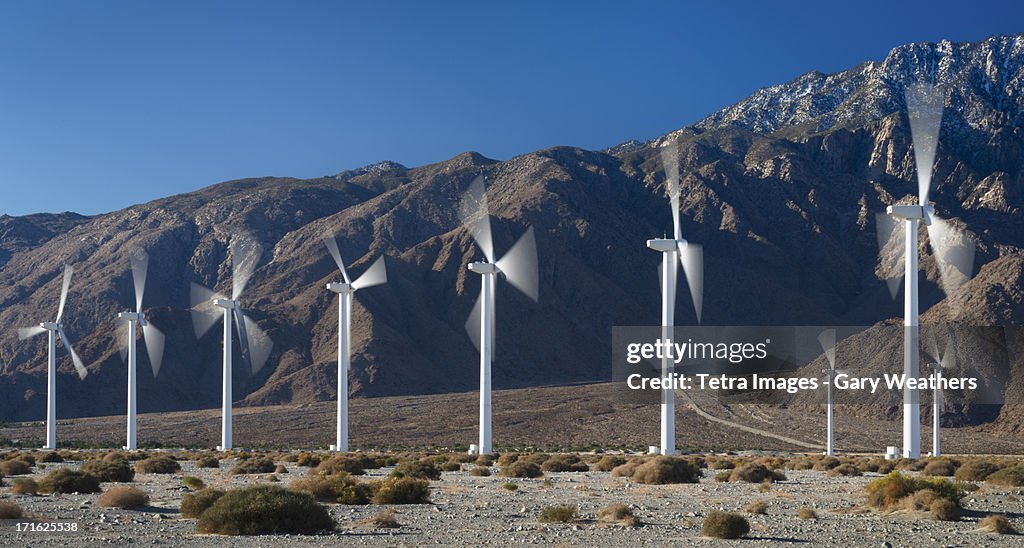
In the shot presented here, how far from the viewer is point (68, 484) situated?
104ft

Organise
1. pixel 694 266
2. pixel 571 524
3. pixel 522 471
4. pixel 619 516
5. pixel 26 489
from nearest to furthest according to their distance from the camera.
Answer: pixel 571 524
pixel 619 516
pixel 26 489
pixel 522 471
pixel 694 266

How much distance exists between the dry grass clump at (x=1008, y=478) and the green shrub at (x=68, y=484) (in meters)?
25.0

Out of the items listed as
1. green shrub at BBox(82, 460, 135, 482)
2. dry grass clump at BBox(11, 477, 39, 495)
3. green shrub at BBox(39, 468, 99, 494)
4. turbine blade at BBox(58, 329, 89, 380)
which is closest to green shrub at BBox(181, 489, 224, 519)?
green shrub at BBox(39, 468, 99, 494)

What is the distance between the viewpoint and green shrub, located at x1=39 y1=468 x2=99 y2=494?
31.4 metres

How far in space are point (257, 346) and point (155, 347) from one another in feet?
44.8

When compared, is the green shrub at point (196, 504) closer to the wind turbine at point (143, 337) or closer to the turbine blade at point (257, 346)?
the wind turbine at point (143, 337)

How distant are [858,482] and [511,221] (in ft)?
506

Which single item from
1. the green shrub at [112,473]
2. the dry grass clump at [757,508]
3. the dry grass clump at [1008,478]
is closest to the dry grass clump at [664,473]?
the dry grass clump at [1008,478]

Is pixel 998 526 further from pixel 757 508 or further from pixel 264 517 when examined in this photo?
pixel 264 517

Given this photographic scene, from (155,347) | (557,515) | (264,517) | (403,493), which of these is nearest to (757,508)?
(557,515)

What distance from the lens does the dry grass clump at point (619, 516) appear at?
24.0m

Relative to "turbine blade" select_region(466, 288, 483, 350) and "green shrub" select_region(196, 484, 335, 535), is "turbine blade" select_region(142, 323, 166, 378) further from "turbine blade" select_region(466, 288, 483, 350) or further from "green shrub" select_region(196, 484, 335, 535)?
"green shrub" select_region(196, 484, 335, 535)

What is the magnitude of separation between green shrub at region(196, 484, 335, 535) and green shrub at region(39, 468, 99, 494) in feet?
34.9

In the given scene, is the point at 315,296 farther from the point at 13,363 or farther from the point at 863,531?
the point at 863,531
